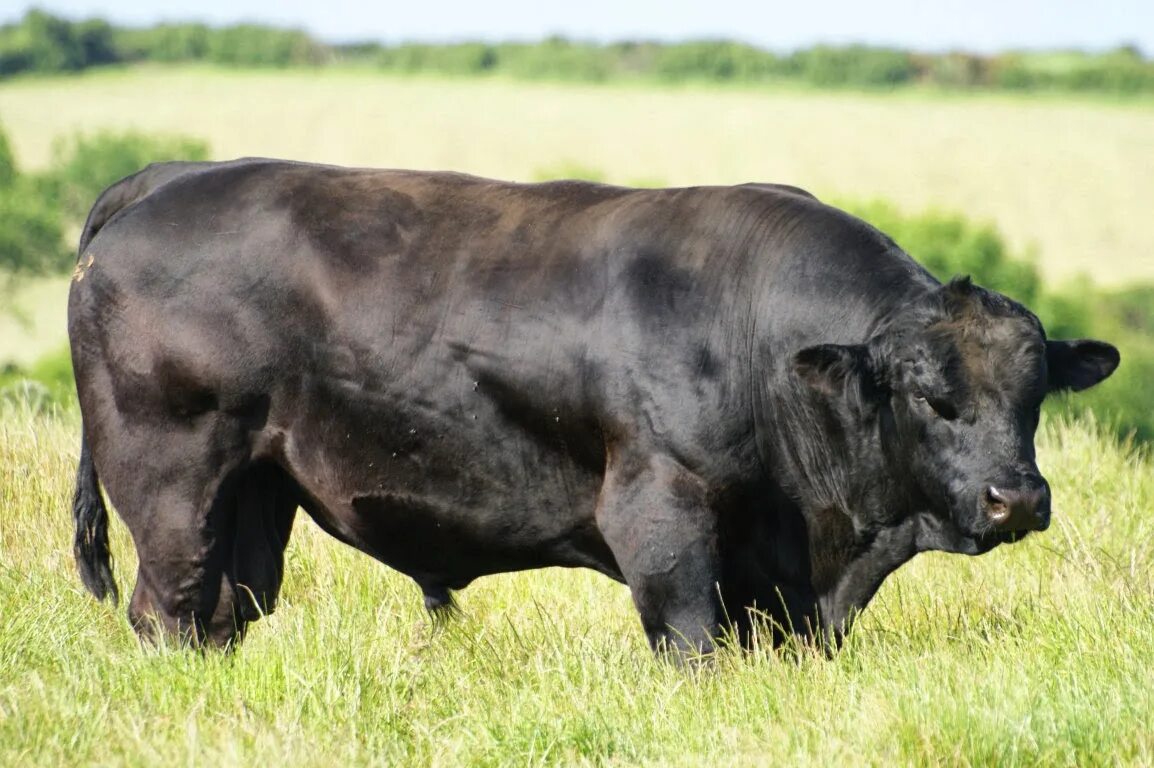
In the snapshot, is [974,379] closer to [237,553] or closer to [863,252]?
[863,252]

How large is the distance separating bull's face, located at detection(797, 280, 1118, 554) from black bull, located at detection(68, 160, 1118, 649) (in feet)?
0.03

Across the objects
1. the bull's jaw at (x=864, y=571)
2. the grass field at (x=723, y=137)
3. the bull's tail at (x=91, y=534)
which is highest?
the bull's jaw at (x=864, y=571)

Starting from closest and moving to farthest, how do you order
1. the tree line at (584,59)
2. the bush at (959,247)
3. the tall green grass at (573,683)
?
the tall green grass at (573,683)
the bush at (959,247)
the tree line at (584,59)

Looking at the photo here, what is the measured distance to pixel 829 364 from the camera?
5098 mm

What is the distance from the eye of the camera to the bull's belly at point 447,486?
5.41m

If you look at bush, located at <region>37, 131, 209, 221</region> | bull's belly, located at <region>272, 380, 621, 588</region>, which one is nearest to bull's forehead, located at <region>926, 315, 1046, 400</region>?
bull's belly, located at <region>272, 380, 621, 588</region>

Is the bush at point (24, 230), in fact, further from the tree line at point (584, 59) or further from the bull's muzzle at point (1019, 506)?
the bull's muzzle at point (1019, 506)

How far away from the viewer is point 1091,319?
46125 mm

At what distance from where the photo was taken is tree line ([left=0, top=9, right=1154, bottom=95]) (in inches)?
3036

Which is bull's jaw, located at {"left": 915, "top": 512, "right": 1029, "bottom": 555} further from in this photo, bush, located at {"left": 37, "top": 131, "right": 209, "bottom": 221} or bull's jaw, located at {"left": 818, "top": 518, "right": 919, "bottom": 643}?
bush, located at {"left": 37, "top": 131, "right": 209, "bottom": 221}

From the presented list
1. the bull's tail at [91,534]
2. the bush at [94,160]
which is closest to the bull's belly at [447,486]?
the bull's tail at [91,534]

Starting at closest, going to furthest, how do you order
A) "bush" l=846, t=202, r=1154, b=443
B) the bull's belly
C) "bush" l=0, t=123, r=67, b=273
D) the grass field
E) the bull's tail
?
the bull's belly < the bull's tail < "bush" l=846, t=202, r=1154, b=443 < "bush" l=0, t=123, r=67, b=273 < the grass field

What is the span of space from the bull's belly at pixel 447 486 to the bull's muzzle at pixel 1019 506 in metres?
1.32

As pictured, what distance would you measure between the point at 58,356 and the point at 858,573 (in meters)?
35.3
